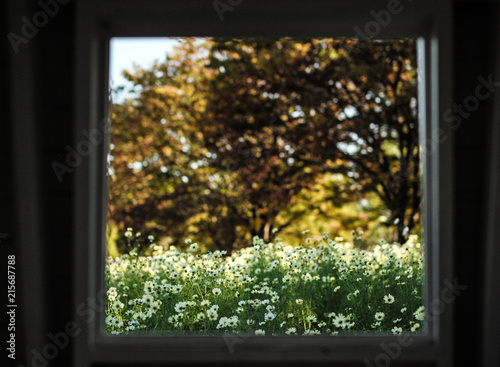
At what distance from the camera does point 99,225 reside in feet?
5.43

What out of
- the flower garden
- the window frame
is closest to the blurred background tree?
the flower garden

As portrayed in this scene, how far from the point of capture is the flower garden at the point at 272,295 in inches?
72.2

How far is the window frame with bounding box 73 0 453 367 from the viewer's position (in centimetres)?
158

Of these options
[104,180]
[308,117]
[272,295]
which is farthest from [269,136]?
[104,180]

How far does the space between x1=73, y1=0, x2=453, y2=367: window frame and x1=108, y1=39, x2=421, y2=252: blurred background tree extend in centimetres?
154

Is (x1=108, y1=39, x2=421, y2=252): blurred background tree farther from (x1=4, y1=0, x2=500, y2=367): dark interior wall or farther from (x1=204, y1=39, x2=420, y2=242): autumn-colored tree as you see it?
(x1=4, y1=0, x2=500, y2=367): dark interior wall

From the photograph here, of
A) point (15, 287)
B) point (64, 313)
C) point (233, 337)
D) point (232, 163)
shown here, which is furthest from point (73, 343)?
point (232, 163)

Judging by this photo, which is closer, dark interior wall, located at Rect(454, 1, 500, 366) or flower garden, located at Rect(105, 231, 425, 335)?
dark interior wall, located at Rect(454, 1, 500, 366)

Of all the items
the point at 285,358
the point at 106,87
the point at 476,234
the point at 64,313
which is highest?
the point at 106,87

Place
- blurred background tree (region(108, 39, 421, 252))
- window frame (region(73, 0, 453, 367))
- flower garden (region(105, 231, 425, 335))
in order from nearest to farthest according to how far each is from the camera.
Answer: window frame (region(73, 0, 453, 367)), flower garden (region(105, 231, 425, 335)), blurred background tree (region(108, 39, 421, 252))

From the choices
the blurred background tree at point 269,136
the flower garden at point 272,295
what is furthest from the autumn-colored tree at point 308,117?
the flower garden at point 272,295

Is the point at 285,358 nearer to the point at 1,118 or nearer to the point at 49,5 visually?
the point at 1,118

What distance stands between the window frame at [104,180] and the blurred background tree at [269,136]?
1540mm

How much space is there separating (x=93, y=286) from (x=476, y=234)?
1403 millimetres
